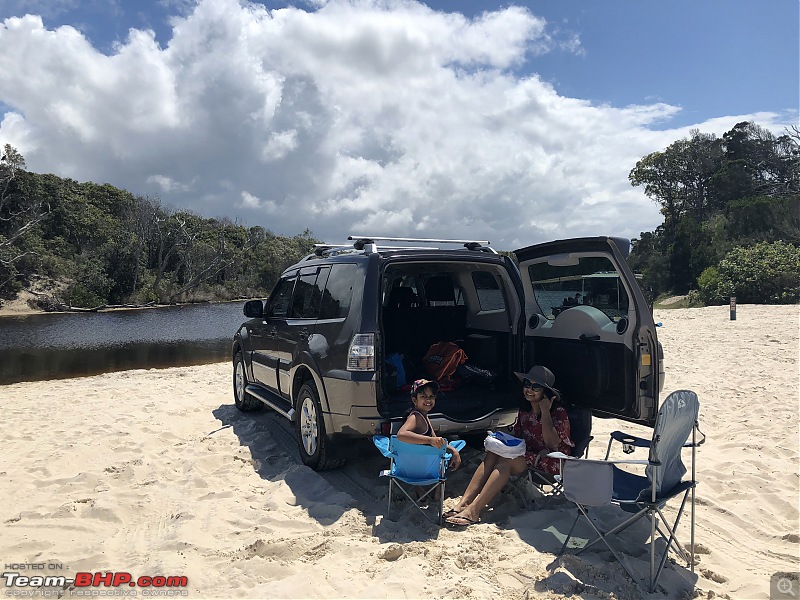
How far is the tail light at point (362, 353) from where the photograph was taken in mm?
4539

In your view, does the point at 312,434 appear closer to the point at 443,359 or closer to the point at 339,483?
the point at 339,483

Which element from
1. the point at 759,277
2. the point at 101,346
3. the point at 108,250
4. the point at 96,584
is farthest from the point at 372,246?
the point at 108,250

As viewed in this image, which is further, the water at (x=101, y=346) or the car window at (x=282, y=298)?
the water at (x=101, y=346)

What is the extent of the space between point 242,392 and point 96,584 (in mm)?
4468

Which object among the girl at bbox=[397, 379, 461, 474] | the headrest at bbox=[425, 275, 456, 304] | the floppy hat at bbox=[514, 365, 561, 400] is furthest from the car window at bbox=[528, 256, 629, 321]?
the girl at bbox=[397, 379, 461, 474]

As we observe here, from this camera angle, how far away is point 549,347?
5031 millimetres

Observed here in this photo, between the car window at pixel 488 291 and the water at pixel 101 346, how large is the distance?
12.4 meters

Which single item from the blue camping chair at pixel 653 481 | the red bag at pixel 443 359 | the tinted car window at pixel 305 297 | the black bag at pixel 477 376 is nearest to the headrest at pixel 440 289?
the red bag at pixel 443 359

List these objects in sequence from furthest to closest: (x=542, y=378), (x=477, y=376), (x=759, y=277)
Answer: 1. (x=759, y=277)
2. (x=477, y=376)
3. (x=542, y=378)

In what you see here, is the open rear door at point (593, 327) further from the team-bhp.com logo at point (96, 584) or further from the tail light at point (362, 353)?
the team-bhp.com logo at point (96, 584)

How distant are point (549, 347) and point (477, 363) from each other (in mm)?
895

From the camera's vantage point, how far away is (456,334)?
20.0ft

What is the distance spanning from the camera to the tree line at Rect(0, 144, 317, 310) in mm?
42062

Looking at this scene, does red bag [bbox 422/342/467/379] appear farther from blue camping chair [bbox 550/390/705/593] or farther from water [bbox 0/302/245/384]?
water [bbox 0/302/245/384]
